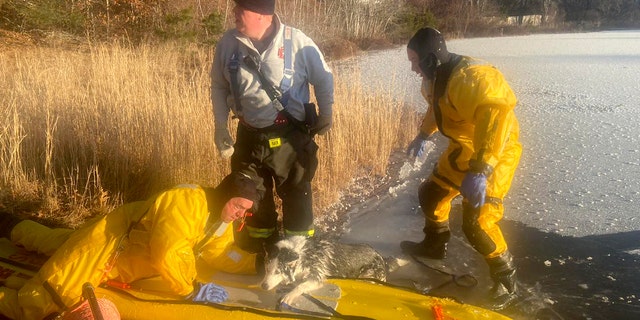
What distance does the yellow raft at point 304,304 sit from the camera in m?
2.54

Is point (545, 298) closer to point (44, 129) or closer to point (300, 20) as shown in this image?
point (44, 129)

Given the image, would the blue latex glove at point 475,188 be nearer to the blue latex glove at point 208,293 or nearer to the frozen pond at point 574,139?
the blue latex glove at point 208,293

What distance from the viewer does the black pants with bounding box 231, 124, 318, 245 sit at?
10.4ft

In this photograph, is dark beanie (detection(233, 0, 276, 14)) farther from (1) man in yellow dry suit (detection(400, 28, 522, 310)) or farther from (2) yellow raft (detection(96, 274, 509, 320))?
(2) yellow raft (detection(96, 274, 509, 320))

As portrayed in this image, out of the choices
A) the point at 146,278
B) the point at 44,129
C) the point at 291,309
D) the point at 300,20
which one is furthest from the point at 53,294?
the point at 300,20

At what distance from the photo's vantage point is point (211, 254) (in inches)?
121

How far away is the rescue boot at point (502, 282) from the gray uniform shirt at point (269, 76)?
4.75 feet

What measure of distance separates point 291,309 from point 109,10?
12651mm

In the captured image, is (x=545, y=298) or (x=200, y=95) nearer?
(x=545, y=298)

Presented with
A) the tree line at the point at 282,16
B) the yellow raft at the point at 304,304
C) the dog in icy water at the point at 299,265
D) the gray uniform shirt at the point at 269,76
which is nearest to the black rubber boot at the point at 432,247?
the dog in icy water at the point at 299,265

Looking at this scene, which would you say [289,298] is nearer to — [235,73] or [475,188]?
[475,188]

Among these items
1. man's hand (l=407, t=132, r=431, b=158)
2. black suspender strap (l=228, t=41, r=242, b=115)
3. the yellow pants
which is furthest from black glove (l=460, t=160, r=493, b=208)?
black suspender strap (l=228, t=41, r=242, b=115)

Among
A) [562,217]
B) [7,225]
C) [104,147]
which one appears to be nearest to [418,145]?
[562,217]

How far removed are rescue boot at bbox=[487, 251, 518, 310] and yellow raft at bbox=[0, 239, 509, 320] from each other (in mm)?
582
